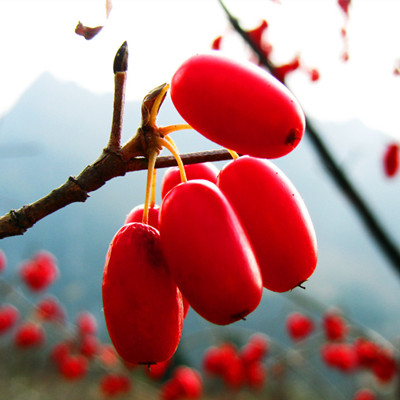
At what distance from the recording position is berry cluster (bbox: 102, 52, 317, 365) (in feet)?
1.55

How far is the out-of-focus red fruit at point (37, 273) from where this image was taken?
12.5 feet

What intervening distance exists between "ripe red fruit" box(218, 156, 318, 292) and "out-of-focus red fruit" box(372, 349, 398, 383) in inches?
134

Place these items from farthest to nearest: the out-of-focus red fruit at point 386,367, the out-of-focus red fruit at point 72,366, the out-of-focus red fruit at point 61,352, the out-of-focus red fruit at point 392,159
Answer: the out-of-focus red fruit at point 61,352 < the out-of-focus red fruit at point 72,366 < the out-of-focus red fruit at point 386,367 < the out-of-focus red fruit at point 392,159

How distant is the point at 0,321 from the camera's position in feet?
13.1

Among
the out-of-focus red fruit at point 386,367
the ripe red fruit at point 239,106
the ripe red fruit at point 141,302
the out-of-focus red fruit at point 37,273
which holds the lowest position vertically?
the out-of-focus red fruit at point 386,367

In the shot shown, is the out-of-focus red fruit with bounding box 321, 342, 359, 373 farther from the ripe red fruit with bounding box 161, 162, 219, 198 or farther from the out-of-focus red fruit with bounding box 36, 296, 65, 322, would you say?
the ripe red fruit with bounding box 161, 162, 219, 198

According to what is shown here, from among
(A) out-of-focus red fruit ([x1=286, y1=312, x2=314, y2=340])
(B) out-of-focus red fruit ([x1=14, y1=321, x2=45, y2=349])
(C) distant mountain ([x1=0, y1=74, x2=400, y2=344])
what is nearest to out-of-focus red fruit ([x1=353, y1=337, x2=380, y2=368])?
(A) out-of-focus red fruit ([x1=286, y1=312, x2=314, y2=340])

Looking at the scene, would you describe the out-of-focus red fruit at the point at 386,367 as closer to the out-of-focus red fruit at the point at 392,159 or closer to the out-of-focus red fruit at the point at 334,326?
the out-of-focus red fruit at the point at 334,326

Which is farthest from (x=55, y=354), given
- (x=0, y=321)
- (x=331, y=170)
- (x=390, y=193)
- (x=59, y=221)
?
(x=390, y=193)

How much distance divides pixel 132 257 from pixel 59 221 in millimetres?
17134

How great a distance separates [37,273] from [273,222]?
374 cm

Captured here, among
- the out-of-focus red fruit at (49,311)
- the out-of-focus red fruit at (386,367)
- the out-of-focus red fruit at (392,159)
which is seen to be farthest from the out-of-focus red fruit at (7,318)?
the out-of-focus red fruit at (392,159)

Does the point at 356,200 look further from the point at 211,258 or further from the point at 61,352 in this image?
the point at 61,352

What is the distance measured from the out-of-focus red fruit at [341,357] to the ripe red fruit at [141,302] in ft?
12.2
